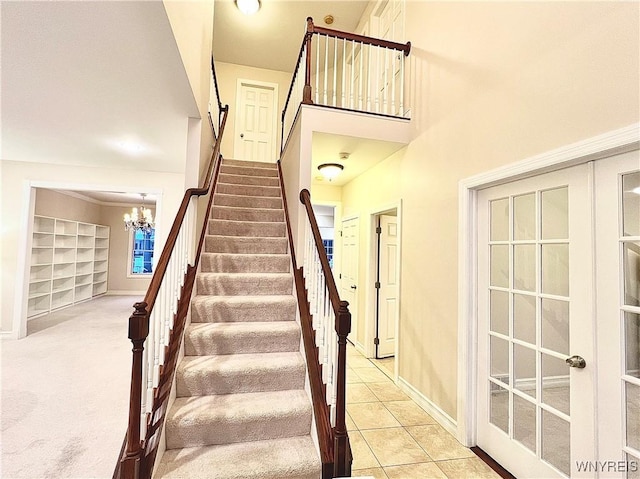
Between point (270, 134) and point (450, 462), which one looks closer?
point (450, 462)

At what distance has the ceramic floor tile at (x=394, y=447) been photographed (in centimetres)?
222

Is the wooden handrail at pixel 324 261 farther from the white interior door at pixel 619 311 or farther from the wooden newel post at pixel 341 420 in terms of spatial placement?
the white interior door at pixel 619 311

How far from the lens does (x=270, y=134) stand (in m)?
6.59

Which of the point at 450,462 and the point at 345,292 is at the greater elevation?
the point at 345,292

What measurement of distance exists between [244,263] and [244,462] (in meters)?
1.83

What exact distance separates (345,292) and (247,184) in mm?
2383

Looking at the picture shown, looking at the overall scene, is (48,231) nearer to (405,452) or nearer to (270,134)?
(270,134)

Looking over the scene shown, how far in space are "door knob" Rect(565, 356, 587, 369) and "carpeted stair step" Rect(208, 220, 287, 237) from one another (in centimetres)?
283

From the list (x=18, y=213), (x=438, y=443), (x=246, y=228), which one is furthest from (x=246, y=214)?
(x=18, y=213)

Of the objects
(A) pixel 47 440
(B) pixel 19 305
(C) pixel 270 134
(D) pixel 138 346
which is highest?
(C) pixel 270 134

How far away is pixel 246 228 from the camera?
3764 mm

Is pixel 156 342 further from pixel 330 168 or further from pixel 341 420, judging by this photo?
pixel 330 168

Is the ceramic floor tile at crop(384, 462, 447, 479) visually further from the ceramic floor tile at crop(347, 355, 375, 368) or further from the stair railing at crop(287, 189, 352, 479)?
the ceramic floor tile at crop(347, 355, 375, 368)

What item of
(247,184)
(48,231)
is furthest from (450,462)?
(48,231)
